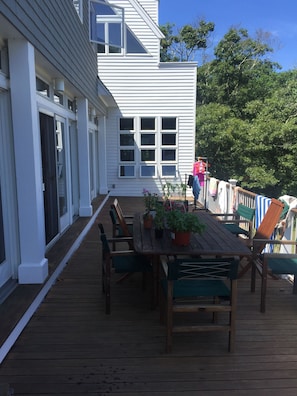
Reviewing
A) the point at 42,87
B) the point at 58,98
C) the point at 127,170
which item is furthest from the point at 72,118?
the point at 127,170

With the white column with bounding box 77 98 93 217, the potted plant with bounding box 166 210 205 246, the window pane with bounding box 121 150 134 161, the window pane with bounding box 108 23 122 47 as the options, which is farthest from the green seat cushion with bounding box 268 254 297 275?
the window pane with bounding box 108 23 122 47

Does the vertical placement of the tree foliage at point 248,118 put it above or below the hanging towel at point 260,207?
above

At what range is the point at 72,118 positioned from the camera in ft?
17.9

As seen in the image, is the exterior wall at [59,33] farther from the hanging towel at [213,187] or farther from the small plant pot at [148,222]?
the hanging towel at [213,187]

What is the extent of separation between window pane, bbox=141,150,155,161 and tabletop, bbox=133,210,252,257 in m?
7.38

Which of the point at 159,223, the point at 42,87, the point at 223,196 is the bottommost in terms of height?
the point at 223,196

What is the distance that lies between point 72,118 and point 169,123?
5360 millimetres

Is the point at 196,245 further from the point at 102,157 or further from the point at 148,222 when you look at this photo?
the point at 102,157

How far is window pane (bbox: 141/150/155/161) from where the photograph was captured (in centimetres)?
1046

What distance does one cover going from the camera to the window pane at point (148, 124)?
33.8 ft

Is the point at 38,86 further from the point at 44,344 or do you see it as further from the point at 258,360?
the point at 258,360

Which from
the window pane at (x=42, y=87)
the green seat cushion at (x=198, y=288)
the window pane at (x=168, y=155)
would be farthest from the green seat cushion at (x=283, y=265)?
the window pane at (x=168, y=155)

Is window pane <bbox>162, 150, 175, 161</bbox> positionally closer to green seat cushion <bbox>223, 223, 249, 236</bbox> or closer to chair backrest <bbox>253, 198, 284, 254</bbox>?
green seat cushion <bbox>223, 223, 249, 236</bbox>

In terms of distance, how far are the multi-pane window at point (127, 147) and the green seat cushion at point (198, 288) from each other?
8288 millimetres
